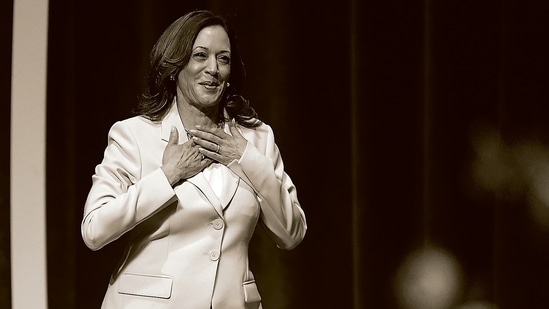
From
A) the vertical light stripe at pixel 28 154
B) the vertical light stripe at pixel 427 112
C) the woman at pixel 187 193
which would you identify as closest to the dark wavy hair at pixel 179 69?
the woman at pixel 187 193

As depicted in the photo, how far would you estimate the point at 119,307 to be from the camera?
5.20ft

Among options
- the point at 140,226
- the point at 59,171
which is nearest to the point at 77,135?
the point at 59,171

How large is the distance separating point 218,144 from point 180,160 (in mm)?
87

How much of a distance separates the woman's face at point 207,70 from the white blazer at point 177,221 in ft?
0.29

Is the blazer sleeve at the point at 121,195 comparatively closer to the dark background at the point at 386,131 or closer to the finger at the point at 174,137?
the finger at the point at 174,137

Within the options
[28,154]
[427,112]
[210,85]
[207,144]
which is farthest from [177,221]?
[427,112]

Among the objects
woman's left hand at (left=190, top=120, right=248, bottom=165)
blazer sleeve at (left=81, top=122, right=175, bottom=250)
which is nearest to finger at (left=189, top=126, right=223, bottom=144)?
woman's left hand at (left=190, top=120, right=248, bottom=165)

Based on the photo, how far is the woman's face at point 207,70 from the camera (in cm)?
163

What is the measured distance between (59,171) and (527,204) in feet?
4.68

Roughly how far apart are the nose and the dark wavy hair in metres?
0.04

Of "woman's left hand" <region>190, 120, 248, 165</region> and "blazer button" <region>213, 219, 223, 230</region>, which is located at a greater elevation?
"woman's left hand" <region>190, 120, 248, 165</region>

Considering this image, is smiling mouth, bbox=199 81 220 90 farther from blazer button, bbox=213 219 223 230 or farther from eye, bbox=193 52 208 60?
blazer button, bbox=213 219 223 230

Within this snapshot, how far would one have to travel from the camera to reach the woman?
1.55m

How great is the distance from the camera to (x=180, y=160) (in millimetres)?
1578
